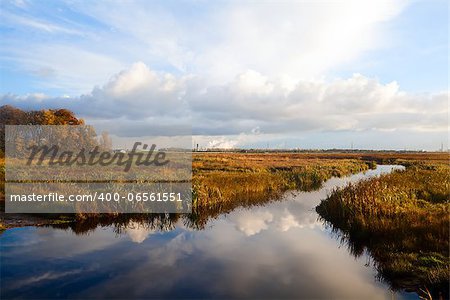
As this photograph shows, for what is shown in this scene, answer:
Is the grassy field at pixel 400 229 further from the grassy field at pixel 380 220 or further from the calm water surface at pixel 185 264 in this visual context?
the calm water surface at pixel 185 264

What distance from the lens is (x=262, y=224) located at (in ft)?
65.7

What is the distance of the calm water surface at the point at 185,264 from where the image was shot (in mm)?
10945

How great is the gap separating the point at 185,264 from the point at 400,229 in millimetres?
8695

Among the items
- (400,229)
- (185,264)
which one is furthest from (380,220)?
(185,264)

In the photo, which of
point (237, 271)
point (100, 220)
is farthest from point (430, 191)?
point (100, 220)

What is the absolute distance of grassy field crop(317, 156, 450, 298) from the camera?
35.7 feet

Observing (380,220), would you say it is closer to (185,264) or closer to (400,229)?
(400,229)

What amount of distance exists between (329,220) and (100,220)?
41.7ft

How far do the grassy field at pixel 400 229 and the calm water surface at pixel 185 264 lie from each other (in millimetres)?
707

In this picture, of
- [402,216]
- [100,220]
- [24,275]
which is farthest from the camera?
[100,220]

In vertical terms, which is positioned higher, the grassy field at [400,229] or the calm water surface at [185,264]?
the grassy field at [400,229]

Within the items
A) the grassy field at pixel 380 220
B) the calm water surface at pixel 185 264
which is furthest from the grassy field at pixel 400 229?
the calm water surface at pixel 185 264

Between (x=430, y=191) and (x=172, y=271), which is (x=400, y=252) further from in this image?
(x=430, y=191)

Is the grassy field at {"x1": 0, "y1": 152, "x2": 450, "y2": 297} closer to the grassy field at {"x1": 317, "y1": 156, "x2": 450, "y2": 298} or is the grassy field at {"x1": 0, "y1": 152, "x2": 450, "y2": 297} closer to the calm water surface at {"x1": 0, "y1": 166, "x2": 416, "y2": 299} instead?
the grassy field at {"x1": 317, "y1": 156, "x2": 450, "y2": 298}
